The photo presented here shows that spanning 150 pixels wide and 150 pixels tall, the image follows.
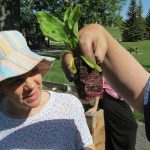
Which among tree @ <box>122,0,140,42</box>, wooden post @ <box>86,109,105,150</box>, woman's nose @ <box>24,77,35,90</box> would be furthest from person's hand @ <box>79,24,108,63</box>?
tree @ <box>122,0,140,42</box>

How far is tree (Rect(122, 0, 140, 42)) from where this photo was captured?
237ft

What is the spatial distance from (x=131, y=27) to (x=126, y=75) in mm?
74507

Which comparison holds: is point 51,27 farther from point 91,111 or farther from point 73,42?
point 91,111

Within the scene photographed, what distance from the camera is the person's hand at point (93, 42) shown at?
1.89 meters

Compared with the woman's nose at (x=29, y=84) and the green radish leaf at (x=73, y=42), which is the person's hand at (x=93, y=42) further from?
the woman's nose at (x=29, y=84)

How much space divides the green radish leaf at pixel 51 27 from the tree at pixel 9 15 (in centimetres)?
1131

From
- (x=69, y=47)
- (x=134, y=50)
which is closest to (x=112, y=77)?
(x=69, y=47)

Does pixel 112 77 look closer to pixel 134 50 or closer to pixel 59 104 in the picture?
pixel 59 104

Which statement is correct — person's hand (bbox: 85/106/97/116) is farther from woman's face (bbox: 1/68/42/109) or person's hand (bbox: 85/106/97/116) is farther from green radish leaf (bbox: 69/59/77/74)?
green radish leaf (bbox: 69/59/77/74)

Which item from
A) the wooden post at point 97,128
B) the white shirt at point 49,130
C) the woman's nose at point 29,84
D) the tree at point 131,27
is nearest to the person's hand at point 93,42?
the woman's nose at point 29,84

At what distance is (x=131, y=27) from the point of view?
75.8 metres

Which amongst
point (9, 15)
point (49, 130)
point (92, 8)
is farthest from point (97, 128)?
point (92, 8)

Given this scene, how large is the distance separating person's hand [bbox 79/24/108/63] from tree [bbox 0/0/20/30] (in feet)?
36.9

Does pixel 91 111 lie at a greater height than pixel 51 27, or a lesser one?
lesser
